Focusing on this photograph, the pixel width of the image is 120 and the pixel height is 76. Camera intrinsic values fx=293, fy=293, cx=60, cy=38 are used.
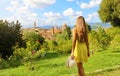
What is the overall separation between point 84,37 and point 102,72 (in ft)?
9.02

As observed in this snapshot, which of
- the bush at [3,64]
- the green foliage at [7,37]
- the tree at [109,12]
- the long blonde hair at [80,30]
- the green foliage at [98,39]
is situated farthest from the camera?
the tree at [109,12]

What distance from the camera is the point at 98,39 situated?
56.0 feet

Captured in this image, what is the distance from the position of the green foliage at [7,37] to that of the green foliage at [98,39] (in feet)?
17.4

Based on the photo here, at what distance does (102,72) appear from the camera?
9.94m

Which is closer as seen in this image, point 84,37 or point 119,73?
point 84,37

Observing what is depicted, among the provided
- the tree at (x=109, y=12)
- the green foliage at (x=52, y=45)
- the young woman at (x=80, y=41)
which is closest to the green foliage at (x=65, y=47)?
the green foliage at (x=52, y=45)

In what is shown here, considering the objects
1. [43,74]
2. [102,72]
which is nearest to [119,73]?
[102,72]

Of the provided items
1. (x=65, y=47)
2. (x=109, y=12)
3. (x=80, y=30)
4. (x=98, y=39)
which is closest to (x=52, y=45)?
(x=65, y=47)

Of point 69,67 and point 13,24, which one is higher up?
point 13,24

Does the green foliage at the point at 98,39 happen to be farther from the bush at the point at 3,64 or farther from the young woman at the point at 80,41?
the young woman at the point at 80,41

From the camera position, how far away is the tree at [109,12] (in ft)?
105

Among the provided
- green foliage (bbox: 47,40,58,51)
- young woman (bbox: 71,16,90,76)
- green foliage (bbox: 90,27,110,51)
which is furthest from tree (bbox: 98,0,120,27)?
young woman (bbox: 71,16,90,76)

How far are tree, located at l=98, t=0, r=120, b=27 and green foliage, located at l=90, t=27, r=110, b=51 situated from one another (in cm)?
1480

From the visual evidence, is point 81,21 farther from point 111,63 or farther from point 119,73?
point 111,63
